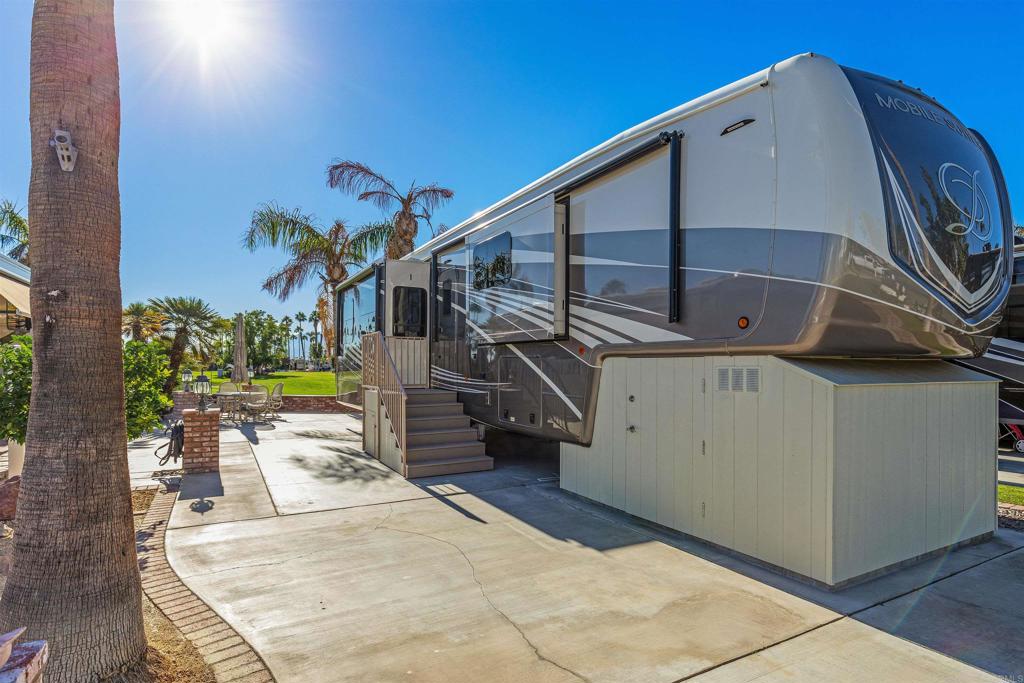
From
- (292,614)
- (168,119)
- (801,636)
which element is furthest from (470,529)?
(168,119)

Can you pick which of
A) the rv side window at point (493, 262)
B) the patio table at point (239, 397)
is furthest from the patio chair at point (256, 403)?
the rv side window at point (493, 262)

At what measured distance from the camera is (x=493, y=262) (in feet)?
23.2

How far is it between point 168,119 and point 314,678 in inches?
192

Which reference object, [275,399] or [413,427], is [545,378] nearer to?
[413,427]

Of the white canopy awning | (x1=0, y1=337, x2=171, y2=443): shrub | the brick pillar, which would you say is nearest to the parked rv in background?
(x1=0, y1=337, x2=171, y2=443): shrub

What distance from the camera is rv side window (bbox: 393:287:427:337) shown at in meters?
9.24

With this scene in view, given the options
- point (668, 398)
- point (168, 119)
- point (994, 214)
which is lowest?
point (668, 398)

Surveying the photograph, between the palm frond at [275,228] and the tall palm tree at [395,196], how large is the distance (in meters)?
2.26

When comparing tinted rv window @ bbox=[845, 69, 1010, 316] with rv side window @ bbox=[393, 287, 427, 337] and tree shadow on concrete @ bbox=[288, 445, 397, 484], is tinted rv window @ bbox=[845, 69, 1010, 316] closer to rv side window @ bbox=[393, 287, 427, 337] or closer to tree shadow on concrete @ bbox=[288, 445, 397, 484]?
tree shadow on concrete @ bbox=[288, 445, 397, 484]

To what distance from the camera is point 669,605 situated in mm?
3438

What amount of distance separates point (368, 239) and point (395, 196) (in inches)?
78.8

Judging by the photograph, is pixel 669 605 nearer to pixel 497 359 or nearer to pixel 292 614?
pixel 292 614

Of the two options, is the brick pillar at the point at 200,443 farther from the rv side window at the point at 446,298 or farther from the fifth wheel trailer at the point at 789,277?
the fifth wheel trailer at the point at 789,277

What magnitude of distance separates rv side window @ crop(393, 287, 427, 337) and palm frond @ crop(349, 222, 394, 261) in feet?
22.2
